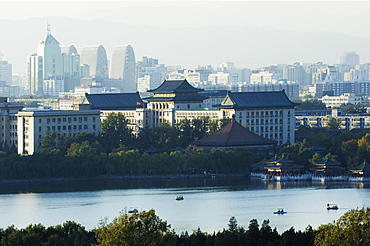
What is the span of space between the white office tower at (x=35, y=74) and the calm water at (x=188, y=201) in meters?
130

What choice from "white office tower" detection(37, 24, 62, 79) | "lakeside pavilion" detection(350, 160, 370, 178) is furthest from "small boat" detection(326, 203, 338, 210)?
"white office tower" detection(37, 24, 62, 79)

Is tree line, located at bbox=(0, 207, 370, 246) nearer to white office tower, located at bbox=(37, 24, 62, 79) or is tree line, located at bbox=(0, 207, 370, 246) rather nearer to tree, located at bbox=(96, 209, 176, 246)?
tree, located at bbox=(96, 209, 176, 246)

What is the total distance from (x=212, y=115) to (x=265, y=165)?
13322 millimetres

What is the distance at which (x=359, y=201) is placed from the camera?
157 feet

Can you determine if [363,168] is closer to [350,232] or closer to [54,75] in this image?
[350,232]

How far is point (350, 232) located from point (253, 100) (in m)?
42.9

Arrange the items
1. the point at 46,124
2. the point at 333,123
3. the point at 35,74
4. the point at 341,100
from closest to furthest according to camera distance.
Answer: the point at 46,124 → the point at 333,123 → the point at 341,100 → the point at 35,74

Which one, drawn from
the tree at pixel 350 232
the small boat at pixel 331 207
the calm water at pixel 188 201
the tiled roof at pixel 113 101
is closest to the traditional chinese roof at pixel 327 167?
the calm water at pixel 188 201

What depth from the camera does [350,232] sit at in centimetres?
3025

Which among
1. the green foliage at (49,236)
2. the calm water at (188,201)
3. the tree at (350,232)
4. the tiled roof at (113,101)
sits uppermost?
the tiled roof at (113,101)

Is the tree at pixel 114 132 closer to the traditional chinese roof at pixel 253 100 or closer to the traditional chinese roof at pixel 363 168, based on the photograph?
the traditional chinese roof at pixel 253 100

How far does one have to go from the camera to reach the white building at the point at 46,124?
2665 inches

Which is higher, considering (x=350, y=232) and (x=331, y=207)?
(x=350, y=232)

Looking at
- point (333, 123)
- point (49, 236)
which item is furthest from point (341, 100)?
point (49, 236)
